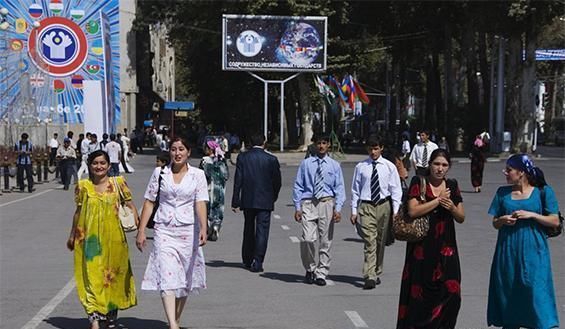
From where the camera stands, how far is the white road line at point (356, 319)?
8.70 metres

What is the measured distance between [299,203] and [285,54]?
1350 inches

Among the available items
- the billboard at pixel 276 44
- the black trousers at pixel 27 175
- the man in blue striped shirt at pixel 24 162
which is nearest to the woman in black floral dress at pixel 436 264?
the man in blue striped shirt at pixel 24 162

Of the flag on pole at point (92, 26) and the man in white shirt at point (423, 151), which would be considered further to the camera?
the flag on pole at point (92, 26)

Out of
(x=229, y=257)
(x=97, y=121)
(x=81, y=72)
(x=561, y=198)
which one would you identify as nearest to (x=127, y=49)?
(x=81, y=72)

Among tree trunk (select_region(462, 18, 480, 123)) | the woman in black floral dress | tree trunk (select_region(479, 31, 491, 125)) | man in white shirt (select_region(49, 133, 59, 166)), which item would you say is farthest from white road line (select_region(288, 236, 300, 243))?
tree trunk (select_region(479, 31, 491, 125))

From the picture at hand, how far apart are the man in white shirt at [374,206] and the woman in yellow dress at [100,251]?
3.33 m

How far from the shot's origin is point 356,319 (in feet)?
29.5

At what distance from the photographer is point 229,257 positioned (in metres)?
13.6

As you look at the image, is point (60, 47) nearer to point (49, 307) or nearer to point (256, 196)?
point (256, 196)

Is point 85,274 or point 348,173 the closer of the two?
point 85,274

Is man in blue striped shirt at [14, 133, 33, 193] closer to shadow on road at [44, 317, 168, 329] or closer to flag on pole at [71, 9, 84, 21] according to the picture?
shadow on road at [44, 317, 168, 329]

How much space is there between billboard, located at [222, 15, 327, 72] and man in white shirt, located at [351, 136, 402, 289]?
34.0 metres

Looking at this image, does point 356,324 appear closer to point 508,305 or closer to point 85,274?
point 508,305

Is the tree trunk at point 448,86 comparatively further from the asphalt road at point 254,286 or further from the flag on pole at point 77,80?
the asphalt road at point 254,286
